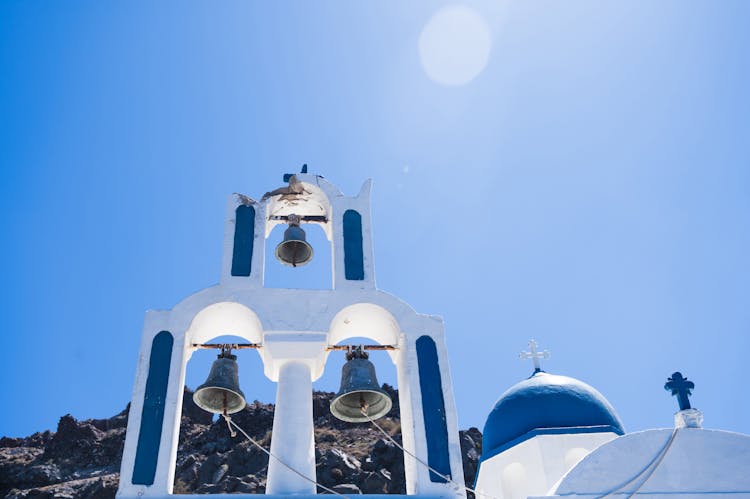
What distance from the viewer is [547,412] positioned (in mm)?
9984

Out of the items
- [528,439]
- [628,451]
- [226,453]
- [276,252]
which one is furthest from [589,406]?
[226,453]

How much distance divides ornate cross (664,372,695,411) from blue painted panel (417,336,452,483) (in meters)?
1.97

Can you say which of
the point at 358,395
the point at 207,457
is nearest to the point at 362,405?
the point at 358,395

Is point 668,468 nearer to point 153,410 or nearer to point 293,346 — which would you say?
point 293,346

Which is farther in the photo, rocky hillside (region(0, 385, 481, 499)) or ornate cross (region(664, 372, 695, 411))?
rocky hillside (region(0, 385, 481, 499))

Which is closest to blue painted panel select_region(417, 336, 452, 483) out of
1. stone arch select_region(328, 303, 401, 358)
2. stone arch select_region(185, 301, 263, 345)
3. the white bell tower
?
the white bell tower

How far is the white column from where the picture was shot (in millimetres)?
5828

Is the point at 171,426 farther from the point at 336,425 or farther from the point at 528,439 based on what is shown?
the point at 336,425

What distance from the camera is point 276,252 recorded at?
7777 millimetres

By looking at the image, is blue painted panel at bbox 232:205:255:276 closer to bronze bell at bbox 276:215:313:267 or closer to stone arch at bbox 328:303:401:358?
bronze bell at bbox 276:215:313:267

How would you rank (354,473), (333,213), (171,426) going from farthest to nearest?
(354,473), (333,213), (171,426)

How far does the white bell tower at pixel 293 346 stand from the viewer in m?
5.84

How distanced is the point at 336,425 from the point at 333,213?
28521 millimetres

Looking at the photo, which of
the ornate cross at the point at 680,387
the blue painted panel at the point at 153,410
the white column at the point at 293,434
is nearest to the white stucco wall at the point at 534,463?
the ornate cross at the point at 680,387
